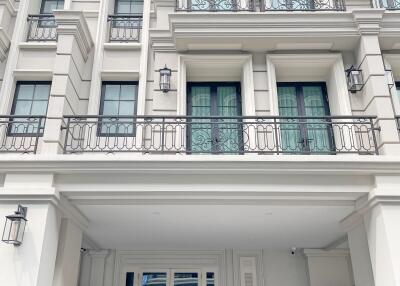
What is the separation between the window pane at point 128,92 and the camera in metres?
6.83

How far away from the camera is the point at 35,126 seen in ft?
21.1

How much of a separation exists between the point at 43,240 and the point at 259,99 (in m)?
3.88

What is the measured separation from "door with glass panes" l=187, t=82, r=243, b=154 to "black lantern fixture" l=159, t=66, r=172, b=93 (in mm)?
587

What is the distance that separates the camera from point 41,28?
7281 millimetres

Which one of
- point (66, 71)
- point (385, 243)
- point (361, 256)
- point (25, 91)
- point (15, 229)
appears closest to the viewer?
point (15, 229)

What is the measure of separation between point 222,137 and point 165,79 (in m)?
1.35

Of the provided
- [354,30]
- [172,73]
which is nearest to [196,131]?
[172,73]

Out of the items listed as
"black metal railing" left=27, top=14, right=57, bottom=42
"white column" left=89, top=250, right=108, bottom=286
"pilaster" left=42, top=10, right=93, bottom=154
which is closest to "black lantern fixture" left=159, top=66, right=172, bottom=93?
"pilaster" left=42, top=10, right=93, bottom=154

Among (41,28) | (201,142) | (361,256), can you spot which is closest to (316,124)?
(201,142)

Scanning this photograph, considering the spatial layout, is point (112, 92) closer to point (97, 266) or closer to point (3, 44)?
point (3, 44)

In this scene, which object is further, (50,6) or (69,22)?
(50,6)

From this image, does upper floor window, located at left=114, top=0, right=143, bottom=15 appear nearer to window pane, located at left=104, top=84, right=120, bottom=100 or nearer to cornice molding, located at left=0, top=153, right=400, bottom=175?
window pane, located at left=104, top=84, right=120, bottom=100

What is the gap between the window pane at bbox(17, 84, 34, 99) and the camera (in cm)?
679

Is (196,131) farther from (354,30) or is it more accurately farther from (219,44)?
(354,30)
